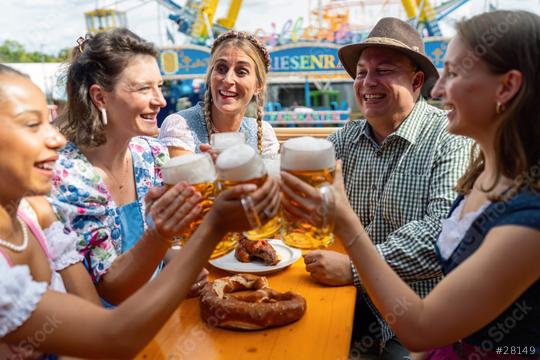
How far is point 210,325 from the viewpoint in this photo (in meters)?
1.43

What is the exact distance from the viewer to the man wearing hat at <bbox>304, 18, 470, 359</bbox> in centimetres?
205

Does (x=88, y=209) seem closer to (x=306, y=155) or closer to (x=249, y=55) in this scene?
(x=306, y=155)

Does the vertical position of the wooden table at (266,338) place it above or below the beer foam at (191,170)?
below

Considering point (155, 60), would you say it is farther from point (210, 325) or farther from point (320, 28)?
point (320, 28)

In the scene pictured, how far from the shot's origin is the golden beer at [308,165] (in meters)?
1.05

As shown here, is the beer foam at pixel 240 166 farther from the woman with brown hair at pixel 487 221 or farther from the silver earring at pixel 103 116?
the silver earring at pixel 103 116

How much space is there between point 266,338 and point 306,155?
24.6 inches

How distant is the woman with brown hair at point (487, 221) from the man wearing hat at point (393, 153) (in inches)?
24.3

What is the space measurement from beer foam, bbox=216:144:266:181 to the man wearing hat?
1084mm

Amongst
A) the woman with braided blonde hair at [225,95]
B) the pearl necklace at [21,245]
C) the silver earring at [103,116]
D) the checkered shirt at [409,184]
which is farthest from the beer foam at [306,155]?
the woman with braided blonde hair at [225,95]

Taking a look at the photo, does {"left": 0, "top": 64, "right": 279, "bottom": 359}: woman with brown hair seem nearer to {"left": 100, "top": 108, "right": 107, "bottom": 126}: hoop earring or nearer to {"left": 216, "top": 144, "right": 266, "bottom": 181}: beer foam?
{"left": 216, "top": 144, "right": 266, "bottom": 181}: beer foam

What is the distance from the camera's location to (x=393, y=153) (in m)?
2.24

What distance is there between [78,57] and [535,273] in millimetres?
1858

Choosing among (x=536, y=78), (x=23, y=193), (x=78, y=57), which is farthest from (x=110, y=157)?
(x=536, y=78)
